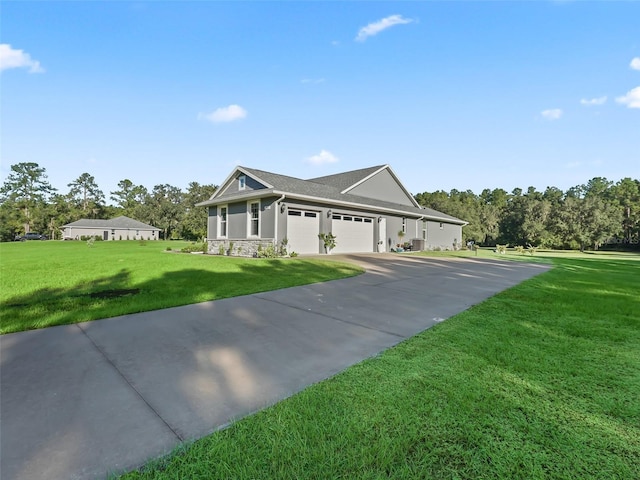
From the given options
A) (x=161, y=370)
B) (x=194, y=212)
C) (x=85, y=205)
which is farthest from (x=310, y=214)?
(x=85, y=205)

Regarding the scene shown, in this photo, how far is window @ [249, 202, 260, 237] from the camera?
15344 millimetres

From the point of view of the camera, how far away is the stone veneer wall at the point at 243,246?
14.5 m

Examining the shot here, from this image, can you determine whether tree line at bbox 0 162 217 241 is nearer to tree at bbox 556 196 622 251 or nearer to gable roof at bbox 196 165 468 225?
gable roof at bbox 196 165 468 225

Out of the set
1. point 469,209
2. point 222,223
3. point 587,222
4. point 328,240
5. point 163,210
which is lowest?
point 328,240

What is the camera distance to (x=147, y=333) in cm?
381

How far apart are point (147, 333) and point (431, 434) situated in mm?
3493

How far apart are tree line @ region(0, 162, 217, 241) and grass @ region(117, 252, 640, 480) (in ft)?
131

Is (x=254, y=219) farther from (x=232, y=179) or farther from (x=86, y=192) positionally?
(x=86, y=192)

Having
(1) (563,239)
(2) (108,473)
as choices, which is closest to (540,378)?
(2) (108,473)

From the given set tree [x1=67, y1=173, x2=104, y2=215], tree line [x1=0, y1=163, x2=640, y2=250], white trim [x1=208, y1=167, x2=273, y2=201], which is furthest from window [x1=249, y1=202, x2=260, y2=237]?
tree [x1=67, y1=173, x2=104, y2=215]

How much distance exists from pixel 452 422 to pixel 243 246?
47.8ft

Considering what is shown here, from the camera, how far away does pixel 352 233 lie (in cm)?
1766

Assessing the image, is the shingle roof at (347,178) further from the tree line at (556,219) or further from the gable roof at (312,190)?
the tree line at (556,219)

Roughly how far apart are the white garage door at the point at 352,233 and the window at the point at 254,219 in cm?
406
